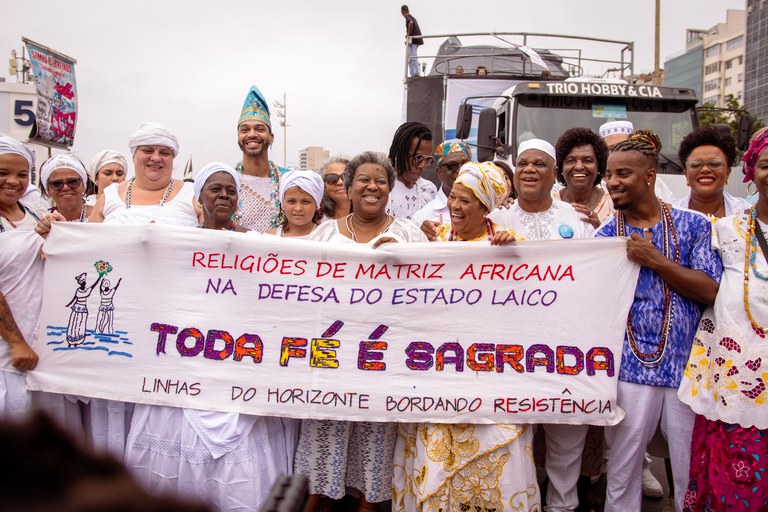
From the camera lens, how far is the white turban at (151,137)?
3947 millimetres

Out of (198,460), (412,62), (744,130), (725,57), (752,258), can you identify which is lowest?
(198,460)

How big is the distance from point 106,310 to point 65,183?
46.3 inches

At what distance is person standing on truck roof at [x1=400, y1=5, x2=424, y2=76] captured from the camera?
11328mm

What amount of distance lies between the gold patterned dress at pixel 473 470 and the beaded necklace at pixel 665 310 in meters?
0.68

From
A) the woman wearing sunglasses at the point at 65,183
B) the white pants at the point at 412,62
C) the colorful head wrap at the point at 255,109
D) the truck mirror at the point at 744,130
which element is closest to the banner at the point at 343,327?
the woman wearing sunglasses at the point at 65,183

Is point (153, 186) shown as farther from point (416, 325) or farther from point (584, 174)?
point (584, 174)

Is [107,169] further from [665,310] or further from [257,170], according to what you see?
[665,310]

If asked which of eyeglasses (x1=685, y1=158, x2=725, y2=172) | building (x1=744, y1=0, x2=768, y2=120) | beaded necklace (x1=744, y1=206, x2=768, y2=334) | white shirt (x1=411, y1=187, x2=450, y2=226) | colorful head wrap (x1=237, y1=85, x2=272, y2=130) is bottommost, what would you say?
beaded necklace (x1=744, y1=206, x2=768, y2=334)

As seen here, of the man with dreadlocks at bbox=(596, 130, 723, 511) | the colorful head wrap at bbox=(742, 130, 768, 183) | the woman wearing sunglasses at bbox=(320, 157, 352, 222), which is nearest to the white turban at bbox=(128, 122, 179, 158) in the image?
the woman wearing sunglasses at bbox=(320, 157, 352, 222)

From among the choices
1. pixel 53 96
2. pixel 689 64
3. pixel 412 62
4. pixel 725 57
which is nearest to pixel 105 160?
pixel 412 62

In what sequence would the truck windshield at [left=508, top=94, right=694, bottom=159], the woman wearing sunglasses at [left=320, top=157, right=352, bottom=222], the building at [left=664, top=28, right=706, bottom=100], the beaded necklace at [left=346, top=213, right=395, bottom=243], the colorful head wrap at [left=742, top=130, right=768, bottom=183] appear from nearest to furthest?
the colorful head wrap at [left=742, top=130, right=768, bottom=183]
the beaded necklace at [left=346, top=213, right=395, bottom=243]
the woman wearing sunglasses at [left=320, top=157, right=352, bottom=222]
the truck windshield at [left=508, top=94, right=694, bottom=159]
the building at [left=664, top=28, right=706, bottom=100]

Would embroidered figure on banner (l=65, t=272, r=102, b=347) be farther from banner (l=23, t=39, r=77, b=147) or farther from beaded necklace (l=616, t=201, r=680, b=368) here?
banner (l=23, t=39, r=77, b=147)

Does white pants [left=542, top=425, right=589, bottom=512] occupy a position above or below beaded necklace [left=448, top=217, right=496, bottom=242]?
below

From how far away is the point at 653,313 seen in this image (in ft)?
10.2
